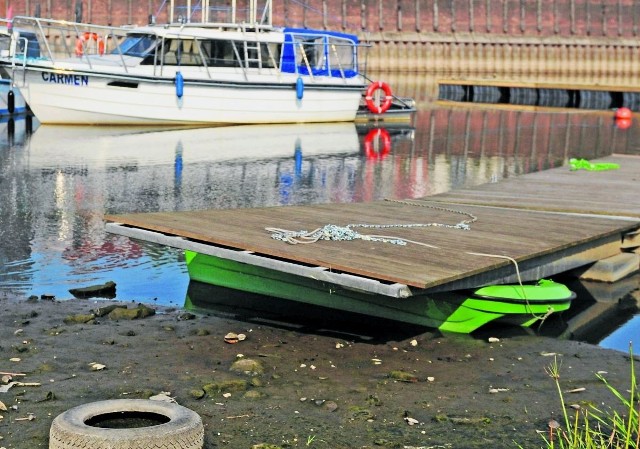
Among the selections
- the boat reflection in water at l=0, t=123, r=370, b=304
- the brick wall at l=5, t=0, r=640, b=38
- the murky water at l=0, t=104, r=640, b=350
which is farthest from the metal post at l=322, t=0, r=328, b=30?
the boat reflection in water at l=0, t=123, r=370, b=304

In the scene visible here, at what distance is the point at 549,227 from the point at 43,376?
17.0 ft

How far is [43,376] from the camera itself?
22.8 feet

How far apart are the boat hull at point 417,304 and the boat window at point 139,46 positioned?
63.7 ft

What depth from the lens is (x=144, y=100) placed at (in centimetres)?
2756

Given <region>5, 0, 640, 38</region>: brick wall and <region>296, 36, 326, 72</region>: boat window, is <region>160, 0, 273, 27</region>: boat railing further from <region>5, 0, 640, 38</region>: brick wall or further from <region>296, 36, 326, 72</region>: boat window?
<region>5, 0, 640, 38</region>: brick wall

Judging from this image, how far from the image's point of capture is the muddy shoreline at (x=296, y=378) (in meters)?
6.18

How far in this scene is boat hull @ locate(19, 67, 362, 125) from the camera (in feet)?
89.6

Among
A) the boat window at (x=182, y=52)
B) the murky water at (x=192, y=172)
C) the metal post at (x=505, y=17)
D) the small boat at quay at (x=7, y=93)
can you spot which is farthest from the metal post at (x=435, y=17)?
the boat window at (x=182, y=52)

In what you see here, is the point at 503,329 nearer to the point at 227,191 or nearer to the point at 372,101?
the point at 227,191

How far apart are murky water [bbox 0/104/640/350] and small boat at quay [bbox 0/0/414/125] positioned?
0.70m

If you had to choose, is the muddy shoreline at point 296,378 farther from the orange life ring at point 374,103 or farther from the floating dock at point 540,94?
the floating dock at point 540,94

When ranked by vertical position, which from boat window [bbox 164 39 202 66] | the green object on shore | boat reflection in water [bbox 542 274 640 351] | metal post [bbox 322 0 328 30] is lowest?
boat reflection in water [bbox 542 274 640 351]

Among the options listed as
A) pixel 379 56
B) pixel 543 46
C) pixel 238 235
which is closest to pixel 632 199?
pixel 238 235

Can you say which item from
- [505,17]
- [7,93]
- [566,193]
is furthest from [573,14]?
[566,193]
